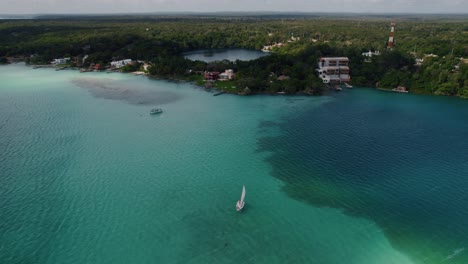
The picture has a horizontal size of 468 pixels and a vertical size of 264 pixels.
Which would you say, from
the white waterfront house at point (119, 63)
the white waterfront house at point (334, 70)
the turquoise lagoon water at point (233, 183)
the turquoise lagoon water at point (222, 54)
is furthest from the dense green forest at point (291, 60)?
the turquoise lagoon water at point (233, 183)

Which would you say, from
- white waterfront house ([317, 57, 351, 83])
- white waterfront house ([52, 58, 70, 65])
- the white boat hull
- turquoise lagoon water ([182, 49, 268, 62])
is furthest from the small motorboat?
white waterfront house ([52, 58, 70, 65])

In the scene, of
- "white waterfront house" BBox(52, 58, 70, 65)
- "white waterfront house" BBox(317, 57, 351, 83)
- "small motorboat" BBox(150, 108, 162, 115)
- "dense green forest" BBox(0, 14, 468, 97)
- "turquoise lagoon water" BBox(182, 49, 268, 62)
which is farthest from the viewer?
"turquoise lagoon water" BBox(182, 49, 268, 62)

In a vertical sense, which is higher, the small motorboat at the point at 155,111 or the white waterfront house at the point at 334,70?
the white waterfront house at the point at 334,70

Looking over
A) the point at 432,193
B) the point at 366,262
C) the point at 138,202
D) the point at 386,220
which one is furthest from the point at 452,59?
the point at 138,202

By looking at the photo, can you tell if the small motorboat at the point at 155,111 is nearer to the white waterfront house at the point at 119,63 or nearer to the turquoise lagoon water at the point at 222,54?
the white waterfront house at the point at 119,63

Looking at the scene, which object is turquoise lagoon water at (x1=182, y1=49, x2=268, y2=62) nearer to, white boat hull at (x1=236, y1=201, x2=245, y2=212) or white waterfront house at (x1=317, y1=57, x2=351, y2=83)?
white waterfront house at (x1=317, y1=57, x2=351, y2=83)

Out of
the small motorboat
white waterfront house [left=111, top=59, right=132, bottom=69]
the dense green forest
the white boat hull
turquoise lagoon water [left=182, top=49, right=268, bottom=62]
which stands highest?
the dense green forest

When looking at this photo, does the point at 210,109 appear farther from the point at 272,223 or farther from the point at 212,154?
the point at 272,223
